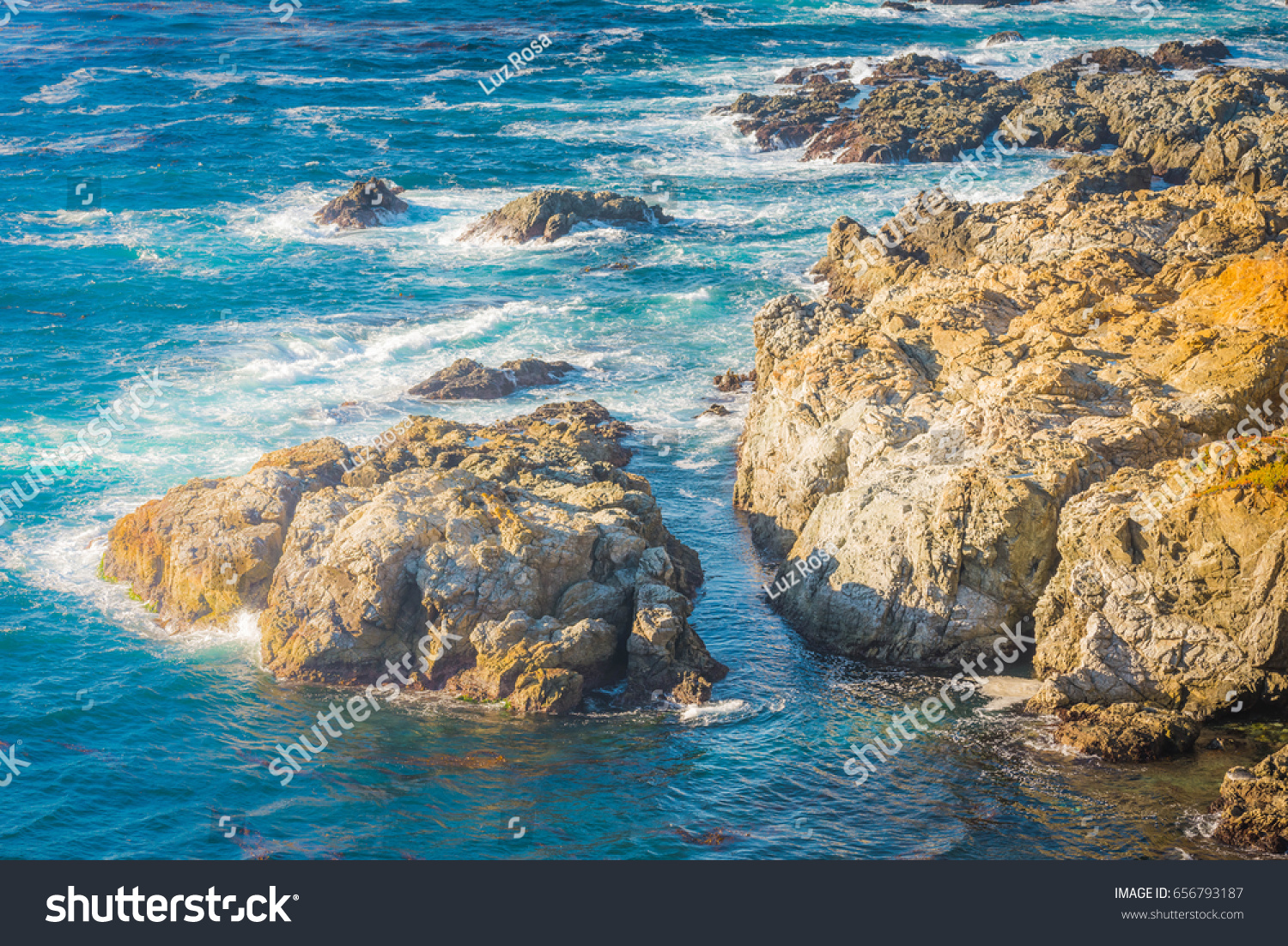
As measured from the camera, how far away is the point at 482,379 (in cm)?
3934

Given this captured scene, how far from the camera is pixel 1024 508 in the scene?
75.4ft

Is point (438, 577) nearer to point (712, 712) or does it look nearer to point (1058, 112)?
point (712, 712)

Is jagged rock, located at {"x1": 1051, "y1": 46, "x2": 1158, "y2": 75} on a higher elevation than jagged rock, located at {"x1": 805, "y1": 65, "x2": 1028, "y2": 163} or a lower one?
higher

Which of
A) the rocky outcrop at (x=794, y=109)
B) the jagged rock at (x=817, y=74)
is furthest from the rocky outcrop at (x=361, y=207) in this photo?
the jagged rock at (x=817, y=74)

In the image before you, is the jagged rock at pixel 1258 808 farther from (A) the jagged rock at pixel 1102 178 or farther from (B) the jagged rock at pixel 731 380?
(A) the jagged rock at pixel 1102 178

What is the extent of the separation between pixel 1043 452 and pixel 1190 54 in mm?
65212

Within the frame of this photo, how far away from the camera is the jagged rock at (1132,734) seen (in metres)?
19.8

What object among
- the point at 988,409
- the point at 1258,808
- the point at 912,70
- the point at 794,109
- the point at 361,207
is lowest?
the point at 1258,808

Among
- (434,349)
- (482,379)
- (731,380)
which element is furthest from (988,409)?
(434,349)

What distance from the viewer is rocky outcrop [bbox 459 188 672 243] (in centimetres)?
5550

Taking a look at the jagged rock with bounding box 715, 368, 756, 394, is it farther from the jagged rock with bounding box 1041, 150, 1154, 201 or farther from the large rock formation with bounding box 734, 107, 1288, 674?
the jagged rock with bounding box 1041, 150, 1154, 201

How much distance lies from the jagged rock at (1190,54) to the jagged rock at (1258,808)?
68846mm

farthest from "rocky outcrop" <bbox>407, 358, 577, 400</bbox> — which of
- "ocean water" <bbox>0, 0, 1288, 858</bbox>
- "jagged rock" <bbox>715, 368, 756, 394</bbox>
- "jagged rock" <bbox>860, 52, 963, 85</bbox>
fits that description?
"jagged rock" <bbox>860, 52, 963, 85</bbox>

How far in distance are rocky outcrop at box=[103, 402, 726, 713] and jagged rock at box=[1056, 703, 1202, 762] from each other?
719 cm
